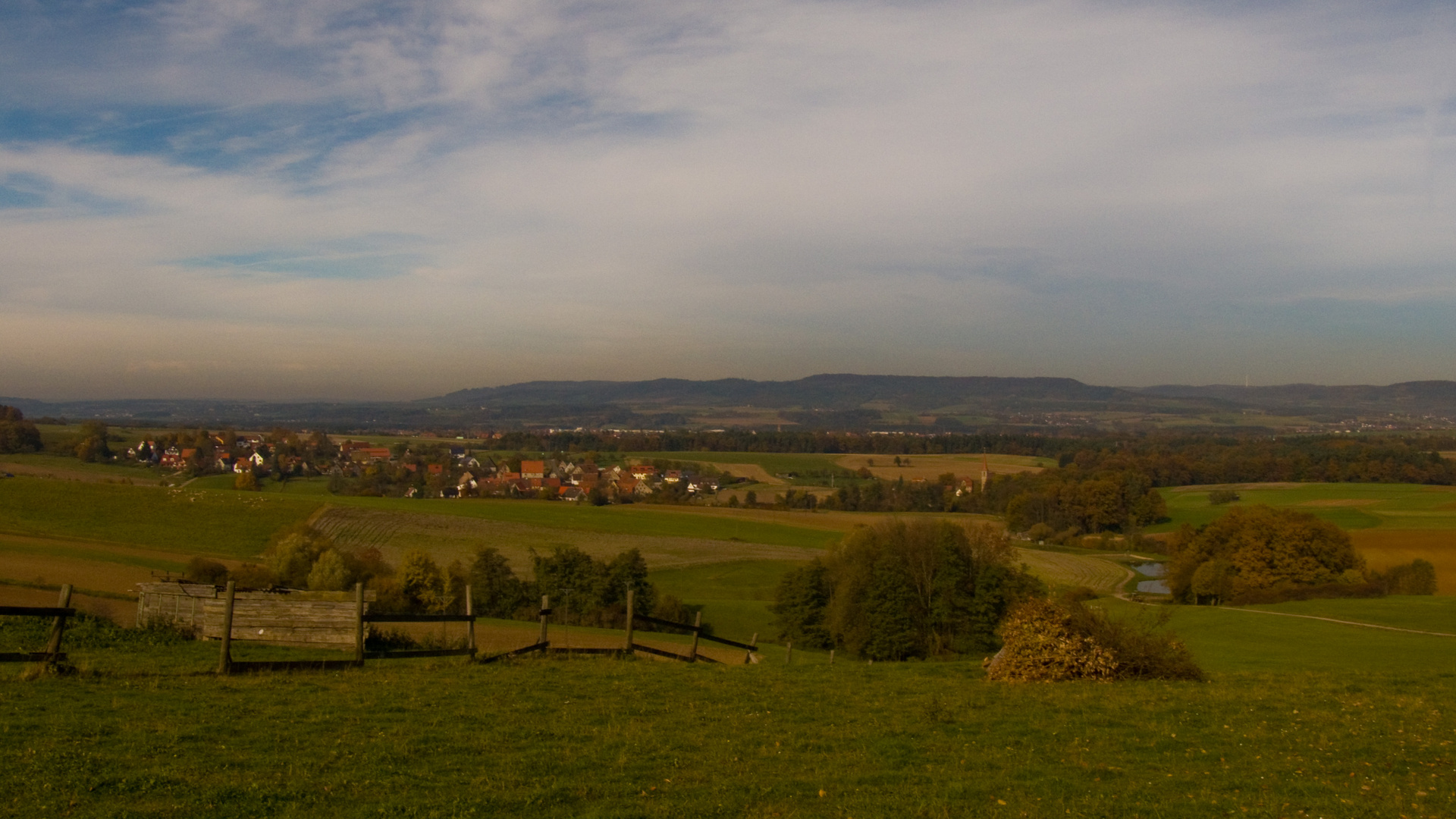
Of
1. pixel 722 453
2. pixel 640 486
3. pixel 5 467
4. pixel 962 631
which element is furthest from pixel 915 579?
pixel 722 453

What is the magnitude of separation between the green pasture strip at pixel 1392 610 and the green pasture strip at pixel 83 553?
50223 millimetres

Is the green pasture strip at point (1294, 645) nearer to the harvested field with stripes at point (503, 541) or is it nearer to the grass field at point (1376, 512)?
the grass field at point (1376, 512)

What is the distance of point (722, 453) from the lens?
443 feet

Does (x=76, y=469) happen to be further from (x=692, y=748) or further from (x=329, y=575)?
(x=692, y=748)

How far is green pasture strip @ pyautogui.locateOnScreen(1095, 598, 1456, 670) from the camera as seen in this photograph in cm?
2284

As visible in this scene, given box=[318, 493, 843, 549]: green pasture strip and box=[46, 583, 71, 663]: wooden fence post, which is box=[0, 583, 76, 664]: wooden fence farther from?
box=[318, 493, 843, 549]: green pasture strip

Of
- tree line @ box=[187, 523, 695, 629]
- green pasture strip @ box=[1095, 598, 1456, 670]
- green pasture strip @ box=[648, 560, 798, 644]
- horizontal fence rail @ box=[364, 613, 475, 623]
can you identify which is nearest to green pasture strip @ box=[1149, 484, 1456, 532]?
green pasture strip @ box=[1095, 598, 1456, 670]

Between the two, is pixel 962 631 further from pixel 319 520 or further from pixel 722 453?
pixel 722 453

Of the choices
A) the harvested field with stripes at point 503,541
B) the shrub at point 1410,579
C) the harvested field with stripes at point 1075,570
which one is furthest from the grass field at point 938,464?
the shrub at point 1410,579

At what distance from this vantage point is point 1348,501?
77.2 metres

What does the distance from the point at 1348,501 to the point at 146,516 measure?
92032mm

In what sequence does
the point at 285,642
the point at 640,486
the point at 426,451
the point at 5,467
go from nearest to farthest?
the point at 285,642
the point at 5,467
the point at 640,486
the point at 426,451

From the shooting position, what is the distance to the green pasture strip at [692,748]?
7098mm

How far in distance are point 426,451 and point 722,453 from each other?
4373 centimetres
